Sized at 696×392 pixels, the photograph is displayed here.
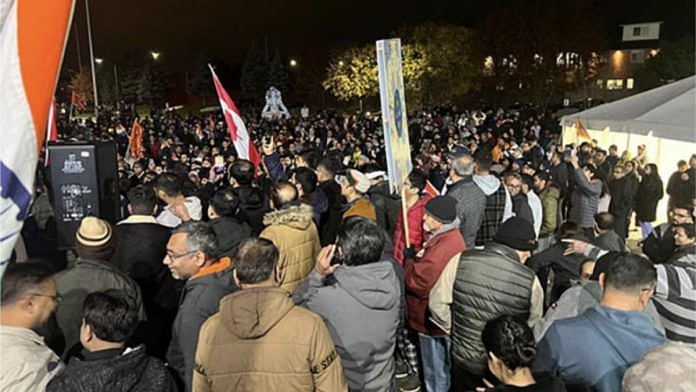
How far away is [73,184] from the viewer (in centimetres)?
642

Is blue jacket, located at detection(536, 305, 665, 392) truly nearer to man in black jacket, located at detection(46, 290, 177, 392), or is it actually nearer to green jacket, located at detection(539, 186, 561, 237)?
man in black jacket, located at detection(46, 290, 177, 392)

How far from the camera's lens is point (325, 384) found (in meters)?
2.80

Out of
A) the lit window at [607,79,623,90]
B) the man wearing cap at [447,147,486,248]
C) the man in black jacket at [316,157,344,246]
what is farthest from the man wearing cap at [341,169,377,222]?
the lit window at [607,79,623,90]

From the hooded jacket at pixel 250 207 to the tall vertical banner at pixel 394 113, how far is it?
1.39m

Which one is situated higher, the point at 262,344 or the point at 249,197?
the point at 249,197

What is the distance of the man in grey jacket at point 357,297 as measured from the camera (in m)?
3.28

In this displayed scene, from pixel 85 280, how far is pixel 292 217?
4.91 feet

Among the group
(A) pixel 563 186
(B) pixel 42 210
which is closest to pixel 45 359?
(B) pixel 42 210

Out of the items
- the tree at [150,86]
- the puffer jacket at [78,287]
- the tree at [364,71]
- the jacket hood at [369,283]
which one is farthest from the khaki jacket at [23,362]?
the tree at [150,86]

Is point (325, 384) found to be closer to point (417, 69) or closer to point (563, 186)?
point (563, 186)

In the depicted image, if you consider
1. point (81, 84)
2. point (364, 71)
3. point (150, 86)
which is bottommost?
point (150, 86)

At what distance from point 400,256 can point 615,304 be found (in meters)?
2.73

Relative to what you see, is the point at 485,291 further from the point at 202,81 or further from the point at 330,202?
the point at 202,81

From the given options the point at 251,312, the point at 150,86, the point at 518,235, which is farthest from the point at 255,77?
the point at 251,312
